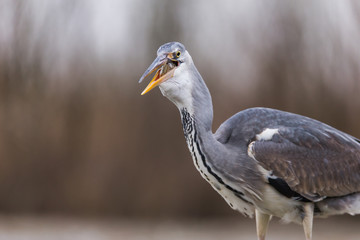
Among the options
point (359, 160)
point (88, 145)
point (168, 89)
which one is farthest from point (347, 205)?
point (88, 145)

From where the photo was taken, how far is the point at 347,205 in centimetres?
472

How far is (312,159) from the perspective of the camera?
471cm

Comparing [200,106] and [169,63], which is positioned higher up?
[169,63]

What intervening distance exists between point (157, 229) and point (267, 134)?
4948 mm

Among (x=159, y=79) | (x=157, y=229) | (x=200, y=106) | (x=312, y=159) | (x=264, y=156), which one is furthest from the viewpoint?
(x=157, y=229)

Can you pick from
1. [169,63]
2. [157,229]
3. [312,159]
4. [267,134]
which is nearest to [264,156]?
[267,134]

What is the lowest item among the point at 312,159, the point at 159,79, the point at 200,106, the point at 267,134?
the point at 312,159

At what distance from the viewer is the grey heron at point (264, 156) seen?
4287 millimetres

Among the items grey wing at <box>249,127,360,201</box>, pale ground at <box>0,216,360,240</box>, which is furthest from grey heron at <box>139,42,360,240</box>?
pale ground at <box>0,216,360,240</box>

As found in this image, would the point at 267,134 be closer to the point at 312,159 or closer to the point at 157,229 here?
the point at 312,159

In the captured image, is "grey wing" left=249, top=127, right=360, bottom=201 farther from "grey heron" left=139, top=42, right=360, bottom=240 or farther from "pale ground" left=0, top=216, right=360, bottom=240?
"pale ground" left=0, top=216, right=360, bottom=240

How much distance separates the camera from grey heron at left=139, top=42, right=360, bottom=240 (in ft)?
14.1

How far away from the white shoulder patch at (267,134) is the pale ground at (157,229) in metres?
4.54

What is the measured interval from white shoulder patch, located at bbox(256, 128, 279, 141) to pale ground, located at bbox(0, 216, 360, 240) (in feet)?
14.9
